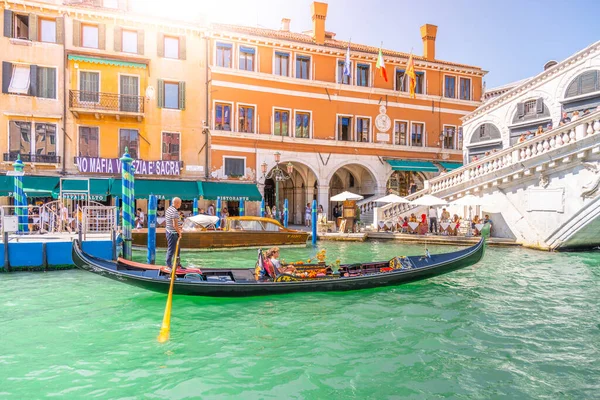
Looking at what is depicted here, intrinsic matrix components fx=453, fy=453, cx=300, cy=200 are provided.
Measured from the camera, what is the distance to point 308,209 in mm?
19781

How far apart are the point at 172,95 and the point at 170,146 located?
201 cm

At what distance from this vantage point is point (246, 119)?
60.6 ft

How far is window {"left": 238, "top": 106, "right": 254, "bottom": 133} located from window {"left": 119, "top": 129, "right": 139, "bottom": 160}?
4.02 metres

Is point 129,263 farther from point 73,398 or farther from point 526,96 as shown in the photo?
point 526,96

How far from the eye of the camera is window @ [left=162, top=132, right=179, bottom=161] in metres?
17.5

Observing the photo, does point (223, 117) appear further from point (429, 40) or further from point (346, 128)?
point (429, 40)

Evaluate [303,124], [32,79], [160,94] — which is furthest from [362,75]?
[32,79]

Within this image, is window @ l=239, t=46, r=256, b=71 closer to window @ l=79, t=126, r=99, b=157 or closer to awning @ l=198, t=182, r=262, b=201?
awning @ l=198, t=182, r=262, b=201

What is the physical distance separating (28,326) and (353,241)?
11.3 m

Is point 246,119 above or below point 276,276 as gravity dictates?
above

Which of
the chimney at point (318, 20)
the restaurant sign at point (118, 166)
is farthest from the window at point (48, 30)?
the chimney at point (318, 20)

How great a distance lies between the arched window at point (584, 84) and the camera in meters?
14.7

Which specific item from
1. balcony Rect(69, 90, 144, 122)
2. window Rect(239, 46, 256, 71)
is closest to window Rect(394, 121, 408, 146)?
window Rect(239, 46, 256, 71)

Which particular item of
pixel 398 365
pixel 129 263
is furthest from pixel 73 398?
pixel 129 263
